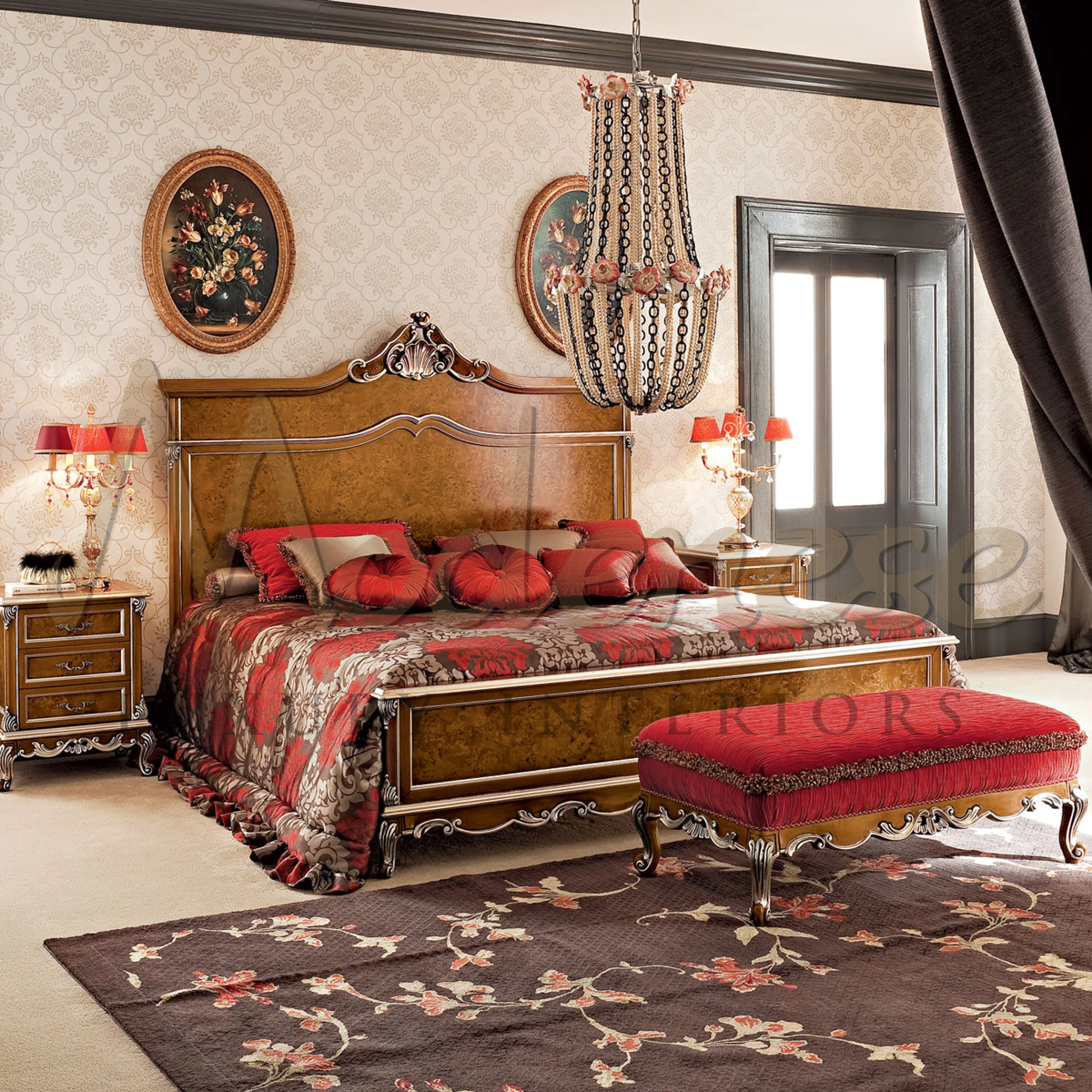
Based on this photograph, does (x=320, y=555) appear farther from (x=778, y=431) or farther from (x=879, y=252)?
(x=879, y=252)

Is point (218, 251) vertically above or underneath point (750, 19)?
underneath

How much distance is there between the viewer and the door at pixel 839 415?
6723 millimetres

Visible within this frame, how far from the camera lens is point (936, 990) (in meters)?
2.78

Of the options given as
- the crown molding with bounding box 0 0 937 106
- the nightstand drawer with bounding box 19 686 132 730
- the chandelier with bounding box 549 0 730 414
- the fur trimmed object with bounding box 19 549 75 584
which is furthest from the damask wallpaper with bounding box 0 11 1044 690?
the chandelier with bounding box 549 0 730 414

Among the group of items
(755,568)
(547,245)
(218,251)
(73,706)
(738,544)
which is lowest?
(73,706)

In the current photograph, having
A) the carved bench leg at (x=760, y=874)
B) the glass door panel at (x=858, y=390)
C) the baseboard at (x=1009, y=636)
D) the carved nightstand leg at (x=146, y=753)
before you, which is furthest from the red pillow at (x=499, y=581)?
the baseboard at (x=1009, y=636)

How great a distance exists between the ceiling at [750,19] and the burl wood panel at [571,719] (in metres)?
2.97

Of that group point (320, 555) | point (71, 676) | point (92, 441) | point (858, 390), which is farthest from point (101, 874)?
point (858, 390)

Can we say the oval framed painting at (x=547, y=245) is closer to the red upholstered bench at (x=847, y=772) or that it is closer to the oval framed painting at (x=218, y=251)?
the oval framed painting at (x=218, y=251)

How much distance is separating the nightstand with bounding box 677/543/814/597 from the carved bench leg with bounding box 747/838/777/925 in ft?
8.64

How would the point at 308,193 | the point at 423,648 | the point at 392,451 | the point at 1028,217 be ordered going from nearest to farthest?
the point at 1028,217 < the point at 423,648 < the point at 308,193 < the point at 392,451

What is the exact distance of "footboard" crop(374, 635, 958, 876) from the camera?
145 inches

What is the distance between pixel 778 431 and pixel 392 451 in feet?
6.35

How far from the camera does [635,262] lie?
327cm
